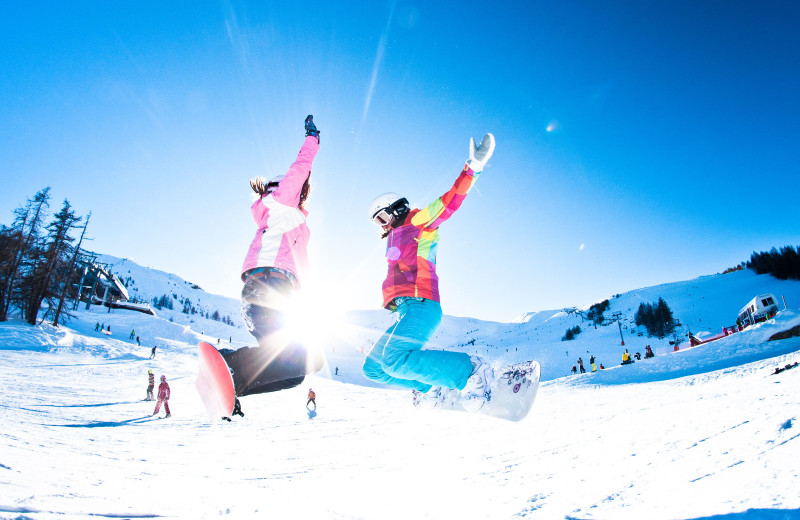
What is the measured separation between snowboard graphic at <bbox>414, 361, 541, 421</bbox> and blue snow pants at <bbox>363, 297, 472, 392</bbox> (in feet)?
1.07

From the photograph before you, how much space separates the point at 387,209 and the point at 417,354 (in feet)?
4.95

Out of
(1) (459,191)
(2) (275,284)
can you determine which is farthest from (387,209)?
(2) (275,284)

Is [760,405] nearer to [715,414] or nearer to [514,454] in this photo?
[715,414]

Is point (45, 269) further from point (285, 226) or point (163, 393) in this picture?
point (285, 226)

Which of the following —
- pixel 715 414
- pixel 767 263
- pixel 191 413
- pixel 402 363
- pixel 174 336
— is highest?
pixel 767 263

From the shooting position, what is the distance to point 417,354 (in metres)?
3.11

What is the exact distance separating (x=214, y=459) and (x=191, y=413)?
8.51 m

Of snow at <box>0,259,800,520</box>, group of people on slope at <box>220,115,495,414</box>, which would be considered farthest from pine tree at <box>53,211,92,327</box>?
group of people on slope at <box>220,115,495,414</box>

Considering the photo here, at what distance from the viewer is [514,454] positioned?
4.43m

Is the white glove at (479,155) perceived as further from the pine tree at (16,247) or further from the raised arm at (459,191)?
the pine tree at (16,247)

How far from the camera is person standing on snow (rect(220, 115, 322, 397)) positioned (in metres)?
2.89

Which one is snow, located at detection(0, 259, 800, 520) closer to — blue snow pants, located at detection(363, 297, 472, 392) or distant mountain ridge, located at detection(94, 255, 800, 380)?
blue snow pants, located at detection(363, 297, 472, 392)

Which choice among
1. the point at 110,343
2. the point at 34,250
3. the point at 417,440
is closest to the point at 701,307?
the point at 417,440

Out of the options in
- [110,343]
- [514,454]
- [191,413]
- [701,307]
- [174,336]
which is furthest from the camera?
[701,307]
